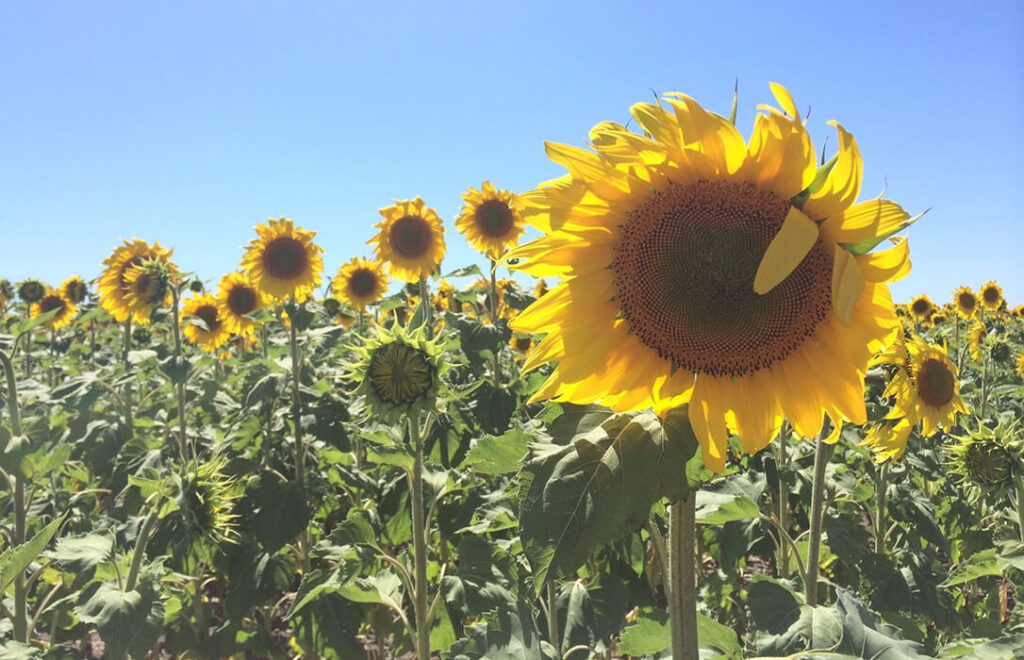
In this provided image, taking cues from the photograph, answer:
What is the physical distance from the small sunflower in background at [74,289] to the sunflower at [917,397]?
10.2 meters

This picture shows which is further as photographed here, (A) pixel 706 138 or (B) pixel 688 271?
(B) pixel 688 271

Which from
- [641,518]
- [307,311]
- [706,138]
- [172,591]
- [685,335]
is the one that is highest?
[307,311]

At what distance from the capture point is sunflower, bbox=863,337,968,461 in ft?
8.30

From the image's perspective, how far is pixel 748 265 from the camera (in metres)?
1.15

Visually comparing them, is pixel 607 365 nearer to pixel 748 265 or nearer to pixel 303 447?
pixel 748 265

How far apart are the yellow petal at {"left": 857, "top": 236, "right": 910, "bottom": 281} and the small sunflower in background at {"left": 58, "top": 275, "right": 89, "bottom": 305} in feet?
34.9

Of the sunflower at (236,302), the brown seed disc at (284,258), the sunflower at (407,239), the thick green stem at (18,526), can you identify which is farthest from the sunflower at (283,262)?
the thick green stem at (18,526)

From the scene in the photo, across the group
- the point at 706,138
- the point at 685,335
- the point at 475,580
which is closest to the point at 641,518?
the point at 685,335

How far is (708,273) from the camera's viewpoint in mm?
1189

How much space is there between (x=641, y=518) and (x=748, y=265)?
477 mm

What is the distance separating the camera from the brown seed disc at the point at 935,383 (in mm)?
2979

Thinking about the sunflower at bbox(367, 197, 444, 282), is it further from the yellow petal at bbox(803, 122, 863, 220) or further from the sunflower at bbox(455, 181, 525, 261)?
the yellow petal at bbox(803, 122, 863, 220)

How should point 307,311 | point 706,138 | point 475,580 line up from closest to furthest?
point 706,138 → point 475,580 → point 307,311

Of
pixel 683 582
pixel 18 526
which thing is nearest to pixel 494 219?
pixel 18 526
